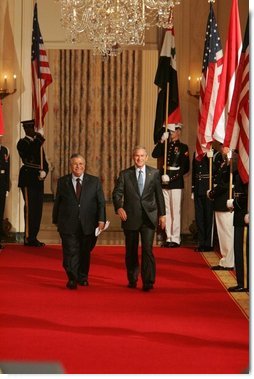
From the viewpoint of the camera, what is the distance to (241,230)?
11289 mm

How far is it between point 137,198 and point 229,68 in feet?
7.65

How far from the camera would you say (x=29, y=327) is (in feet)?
30.9

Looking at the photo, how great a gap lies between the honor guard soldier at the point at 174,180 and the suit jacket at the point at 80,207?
4.19m

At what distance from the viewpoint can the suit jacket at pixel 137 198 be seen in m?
11.6

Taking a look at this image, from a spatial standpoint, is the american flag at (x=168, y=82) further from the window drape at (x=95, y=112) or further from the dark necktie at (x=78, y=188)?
the window drape at (x=95, y=112)

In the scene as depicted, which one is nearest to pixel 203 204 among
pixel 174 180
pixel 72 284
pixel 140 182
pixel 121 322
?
pixel 174 180

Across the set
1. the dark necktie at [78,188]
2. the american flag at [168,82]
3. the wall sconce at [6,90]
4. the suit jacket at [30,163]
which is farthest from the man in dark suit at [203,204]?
the dark necktie at [78,188]

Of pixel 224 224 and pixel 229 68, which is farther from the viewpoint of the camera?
pixel 224 224

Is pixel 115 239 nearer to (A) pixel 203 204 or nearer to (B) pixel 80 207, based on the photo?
(A) pixel 203 204

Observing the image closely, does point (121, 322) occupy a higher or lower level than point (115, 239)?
higher

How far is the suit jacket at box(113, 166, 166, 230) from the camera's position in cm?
1159

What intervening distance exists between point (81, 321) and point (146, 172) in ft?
8.57

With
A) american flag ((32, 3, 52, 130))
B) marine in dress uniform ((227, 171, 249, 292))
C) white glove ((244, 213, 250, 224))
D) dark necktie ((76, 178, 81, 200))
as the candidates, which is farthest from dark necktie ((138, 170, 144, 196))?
american flag ((32, 3, 52, 130))

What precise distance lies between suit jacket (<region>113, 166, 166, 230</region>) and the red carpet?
0.89 m
